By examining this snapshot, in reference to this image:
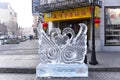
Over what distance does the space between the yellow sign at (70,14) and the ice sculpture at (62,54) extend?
8.19m

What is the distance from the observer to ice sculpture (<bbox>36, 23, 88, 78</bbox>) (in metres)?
11.4

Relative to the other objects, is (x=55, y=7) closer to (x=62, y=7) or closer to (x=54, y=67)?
(x=62, y=7)

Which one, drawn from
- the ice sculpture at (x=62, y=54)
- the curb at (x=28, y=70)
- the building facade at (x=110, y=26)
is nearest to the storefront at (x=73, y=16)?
the building facade at (x=110, y=26)

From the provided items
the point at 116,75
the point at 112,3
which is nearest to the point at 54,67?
the point at 116,75

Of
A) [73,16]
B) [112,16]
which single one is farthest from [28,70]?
[73,16]

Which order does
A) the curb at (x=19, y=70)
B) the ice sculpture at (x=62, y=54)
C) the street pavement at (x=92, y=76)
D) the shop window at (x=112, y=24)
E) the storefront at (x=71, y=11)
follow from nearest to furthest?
the ice sculpture at (x=62, y=54)
the street pavement at (x=92, y=76)
the curb at (x=19, y=70)
the storefront at (x=71, y=11)
the shop window at (x=112, y=24)

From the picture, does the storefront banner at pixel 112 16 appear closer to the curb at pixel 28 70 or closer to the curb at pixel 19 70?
the curb at pixel 28 70

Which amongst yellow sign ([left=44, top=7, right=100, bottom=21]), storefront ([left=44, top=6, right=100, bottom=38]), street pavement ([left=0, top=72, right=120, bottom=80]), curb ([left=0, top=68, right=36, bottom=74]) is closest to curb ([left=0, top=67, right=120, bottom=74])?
curb ([left=0, top=68, right=36, bottom=74])

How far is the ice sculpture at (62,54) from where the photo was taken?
Answer: 11367 millimetres

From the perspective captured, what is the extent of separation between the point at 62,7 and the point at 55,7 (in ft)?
2.51

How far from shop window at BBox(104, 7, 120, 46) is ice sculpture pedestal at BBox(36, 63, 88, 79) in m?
10.1

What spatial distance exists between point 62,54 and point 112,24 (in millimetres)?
10595

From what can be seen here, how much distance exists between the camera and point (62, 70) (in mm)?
11406

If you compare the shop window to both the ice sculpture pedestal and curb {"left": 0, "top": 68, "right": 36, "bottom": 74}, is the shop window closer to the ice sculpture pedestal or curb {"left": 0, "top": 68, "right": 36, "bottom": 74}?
curb {"left": 0, "top": 68, "right": 36, "bottom": 74}
